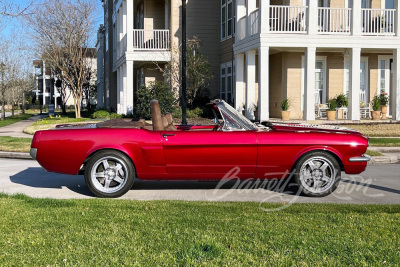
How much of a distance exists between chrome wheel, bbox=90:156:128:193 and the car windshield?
5.82 ft

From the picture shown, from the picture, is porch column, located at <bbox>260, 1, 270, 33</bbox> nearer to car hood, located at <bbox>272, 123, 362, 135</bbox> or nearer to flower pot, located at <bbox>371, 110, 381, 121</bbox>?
flower pot, located at <bbox>371, 110, 381, 121</bbox>

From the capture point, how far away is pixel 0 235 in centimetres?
491

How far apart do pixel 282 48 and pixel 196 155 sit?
14602 millimetres

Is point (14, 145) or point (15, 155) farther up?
point (14, 145)

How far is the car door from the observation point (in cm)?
742

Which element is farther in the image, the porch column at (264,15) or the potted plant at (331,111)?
the potted plant at (331,111)

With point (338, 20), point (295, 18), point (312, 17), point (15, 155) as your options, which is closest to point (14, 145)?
point (15, 155)

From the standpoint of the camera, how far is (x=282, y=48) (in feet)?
68.9

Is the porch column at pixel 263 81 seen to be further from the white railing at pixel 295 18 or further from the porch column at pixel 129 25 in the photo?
the porch column at pixel 129 25

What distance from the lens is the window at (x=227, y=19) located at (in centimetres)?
2455

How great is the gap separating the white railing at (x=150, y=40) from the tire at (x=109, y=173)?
18403 mm

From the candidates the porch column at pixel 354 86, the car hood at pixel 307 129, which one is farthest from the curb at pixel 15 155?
the porch column at pixel 354 86

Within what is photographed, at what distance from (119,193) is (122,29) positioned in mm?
22663

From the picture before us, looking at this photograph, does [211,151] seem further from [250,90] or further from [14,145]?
[250,90]
